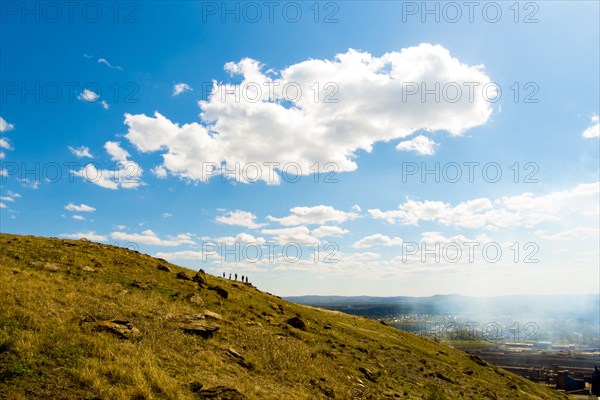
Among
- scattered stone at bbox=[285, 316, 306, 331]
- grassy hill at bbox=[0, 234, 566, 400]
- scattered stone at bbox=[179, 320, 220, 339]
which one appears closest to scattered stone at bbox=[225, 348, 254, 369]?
grassy hill at bbox=[0, 234, 566, 400]

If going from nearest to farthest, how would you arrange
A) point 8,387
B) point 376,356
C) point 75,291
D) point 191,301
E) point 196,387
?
1. point 8,387
2. point 196,387
3. point 75,291
4. point 191,301
5. point 376,356

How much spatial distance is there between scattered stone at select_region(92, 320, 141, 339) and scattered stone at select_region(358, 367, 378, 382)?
53.7ft

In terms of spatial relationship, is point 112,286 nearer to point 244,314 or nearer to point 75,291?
point 75,291

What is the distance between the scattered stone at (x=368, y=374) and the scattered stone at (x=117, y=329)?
16354 millimetres

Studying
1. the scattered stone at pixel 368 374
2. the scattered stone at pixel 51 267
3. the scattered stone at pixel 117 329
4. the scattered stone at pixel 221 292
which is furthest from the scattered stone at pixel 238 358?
the scattered stone at pixel 51 267

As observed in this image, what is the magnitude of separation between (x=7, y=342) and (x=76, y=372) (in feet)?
11.4

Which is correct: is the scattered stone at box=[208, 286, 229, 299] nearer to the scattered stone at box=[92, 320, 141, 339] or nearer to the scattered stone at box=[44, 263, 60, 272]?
the scattered stone at box=[44, 263, 60, 272]

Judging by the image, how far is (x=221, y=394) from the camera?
14789 millimetres

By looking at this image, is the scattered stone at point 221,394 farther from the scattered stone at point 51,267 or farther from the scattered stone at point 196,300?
the scattered stone at point 51,267

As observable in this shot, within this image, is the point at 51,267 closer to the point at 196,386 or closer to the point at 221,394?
the point at 196,386

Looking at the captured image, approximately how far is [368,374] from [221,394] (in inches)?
609

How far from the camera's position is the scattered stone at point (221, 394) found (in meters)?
14.5

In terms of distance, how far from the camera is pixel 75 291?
23672mm

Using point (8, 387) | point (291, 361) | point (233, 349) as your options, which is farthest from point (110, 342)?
point (291, 361)
